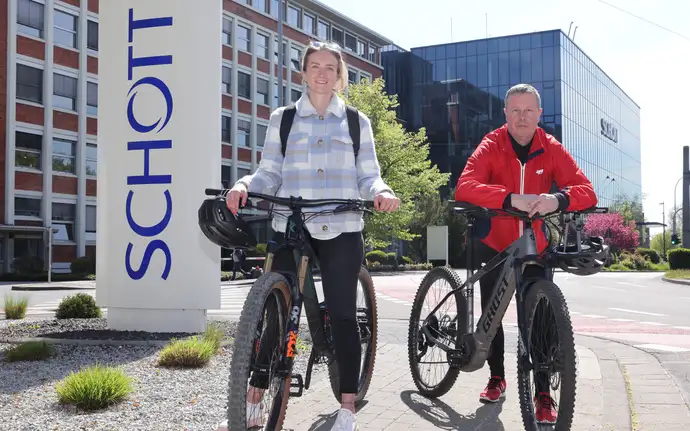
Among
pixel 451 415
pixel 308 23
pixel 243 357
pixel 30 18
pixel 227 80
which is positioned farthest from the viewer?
pixel 308 23

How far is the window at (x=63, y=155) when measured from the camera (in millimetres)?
38312

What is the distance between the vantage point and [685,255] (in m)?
38.6

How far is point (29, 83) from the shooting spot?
37062 millimetres

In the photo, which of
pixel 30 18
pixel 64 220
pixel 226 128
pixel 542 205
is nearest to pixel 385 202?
pixel 542 205

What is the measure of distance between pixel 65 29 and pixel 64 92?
3300mm

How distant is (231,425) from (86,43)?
4056 cm

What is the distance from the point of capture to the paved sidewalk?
162 inches

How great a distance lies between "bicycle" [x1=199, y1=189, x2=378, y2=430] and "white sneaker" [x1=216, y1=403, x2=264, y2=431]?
3.8 inches

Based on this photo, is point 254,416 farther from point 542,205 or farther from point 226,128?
point 226,128

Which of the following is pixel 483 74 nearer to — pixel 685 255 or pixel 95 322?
pixel 685 255

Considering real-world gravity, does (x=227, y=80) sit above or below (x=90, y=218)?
above

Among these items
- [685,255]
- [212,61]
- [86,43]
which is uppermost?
[86,43]

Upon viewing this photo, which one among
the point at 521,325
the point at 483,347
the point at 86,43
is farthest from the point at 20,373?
the point at 86,43

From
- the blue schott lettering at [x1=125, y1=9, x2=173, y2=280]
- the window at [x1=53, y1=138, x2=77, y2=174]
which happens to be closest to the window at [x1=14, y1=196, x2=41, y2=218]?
the window at [x1=53, y1=138, x2=77, y2=174]
